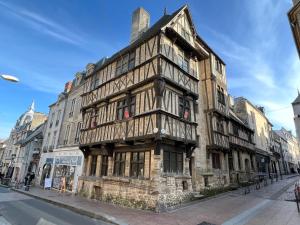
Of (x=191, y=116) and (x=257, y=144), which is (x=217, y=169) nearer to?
(x=191, y=116)

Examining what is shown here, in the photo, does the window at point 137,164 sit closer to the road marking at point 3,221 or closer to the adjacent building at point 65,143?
the road marking at point 3,221

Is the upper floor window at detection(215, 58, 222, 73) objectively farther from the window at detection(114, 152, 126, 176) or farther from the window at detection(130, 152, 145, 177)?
the window at detection(114, 152, 126, 176)

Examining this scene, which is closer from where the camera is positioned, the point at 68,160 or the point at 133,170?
the point at 133,170

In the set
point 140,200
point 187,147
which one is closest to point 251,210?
point 187,147

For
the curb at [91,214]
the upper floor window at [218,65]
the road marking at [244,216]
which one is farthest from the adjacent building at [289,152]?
the curb at [91,214]

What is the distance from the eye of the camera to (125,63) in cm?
1193

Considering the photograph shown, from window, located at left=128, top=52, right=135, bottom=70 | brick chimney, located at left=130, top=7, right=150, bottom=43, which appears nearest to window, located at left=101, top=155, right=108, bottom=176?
window, located at left=128, top=52, right=135, bottom=70

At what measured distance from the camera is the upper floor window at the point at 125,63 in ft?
37.7

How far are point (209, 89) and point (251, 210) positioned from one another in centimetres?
870

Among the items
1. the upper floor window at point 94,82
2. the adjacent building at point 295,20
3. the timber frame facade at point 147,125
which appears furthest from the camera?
the upper floor window at point 94,82

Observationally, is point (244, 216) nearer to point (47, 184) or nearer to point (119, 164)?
point (119, 164)

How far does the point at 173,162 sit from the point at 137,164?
1.78 meters

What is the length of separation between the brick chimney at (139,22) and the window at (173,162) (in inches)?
371

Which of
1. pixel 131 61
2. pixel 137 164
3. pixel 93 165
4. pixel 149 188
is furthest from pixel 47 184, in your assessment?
pixel 131 61
